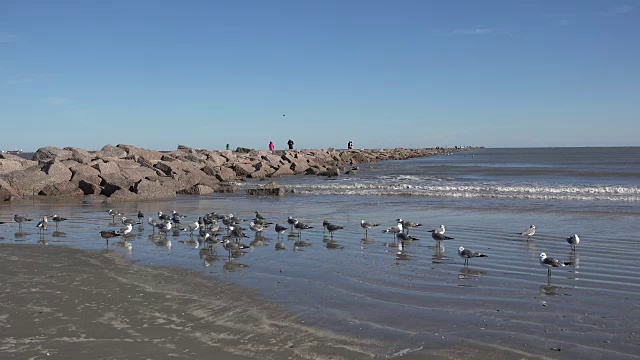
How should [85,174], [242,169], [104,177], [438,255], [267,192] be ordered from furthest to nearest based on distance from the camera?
[242,169] → [267,192] → [85,174] → [104,177] → [438,255]

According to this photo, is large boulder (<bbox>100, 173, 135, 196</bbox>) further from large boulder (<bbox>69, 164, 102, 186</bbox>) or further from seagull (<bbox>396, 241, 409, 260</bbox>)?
seagull (<bbox>396, 241, 409, 260</bbox>)

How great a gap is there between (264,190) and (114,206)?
6841 mm

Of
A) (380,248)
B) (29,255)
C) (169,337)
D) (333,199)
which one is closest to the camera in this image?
(169,337)

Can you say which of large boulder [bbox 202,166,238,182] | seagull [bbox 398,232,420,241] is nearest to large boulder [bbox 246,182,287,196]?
large boulder [bbox 202,166,238,182]

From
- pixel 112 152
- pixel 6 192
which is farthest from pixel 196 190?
pixel 112 152

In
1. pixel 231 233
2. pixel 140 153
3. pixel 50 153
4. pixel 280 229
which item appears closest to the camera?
pixel 231 233

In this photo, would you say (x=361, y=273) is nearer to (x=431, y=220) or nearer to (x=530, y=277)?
(x=530, y=277)

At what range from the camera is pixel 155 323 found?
22.1ft

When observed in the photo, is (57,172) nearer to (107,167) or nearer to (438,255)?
(107,167)

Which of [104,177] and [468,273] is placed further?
[104,177]

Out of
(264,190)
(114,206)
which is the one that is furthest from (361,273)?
(264,190)

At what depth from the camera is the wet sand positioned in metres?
5.85

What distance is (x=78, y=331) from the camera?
6.41 metres

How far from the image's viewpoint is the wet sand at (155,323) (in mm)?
5852
